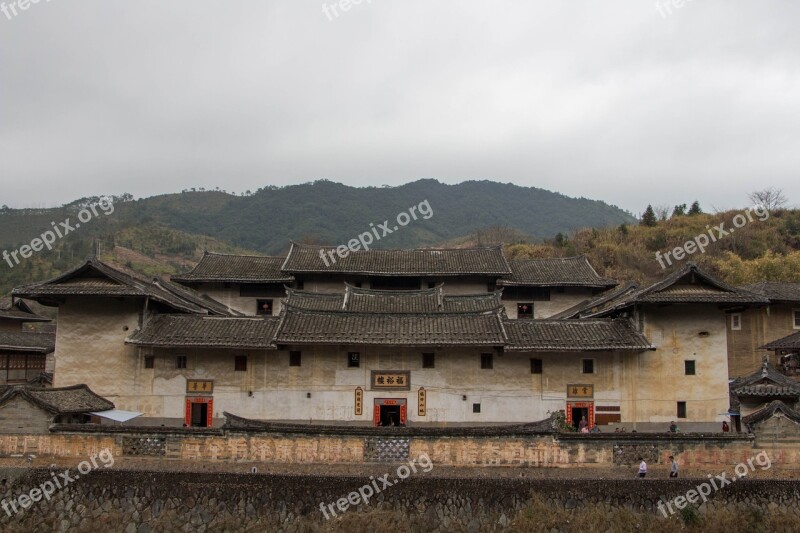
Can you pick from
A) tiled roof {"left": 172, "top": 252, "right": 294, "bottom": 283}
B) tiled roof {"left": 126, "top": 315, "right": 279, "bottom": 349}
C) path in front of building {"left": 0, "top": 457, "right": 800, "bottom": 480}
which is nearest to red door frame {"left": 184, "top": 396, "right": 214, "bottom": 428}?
tiled roof {"left": 126, "top": 315, "right": 279, "bottom": 349}

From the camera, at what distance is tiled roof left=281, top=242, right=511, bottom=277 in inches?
1442

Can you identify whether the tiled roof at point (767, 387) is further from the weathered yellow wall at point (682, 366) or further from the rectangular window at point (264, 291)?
the rectangular window at point (264, 291)

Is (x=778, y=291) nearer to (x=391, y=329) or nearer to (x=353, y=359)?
(x=391, y=329)

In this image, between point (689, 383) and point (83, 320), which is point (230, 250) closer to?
point (83, 320)

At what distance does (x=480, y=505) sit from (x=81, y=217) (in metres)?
93.7

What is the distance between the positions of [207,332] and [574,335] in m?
15.1

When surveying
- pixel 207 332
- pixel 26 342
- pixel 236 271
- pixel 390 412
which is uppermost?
pixel 236 271

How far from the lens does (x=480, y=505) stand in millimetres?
17469

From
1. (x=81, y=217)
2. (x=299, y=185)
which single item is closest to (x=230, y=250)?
(x=81, y=217)

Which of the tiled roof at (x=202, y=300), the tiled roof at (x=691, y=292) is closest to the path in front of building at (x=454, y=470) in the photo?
the tiled roof at (x=691, y=292)

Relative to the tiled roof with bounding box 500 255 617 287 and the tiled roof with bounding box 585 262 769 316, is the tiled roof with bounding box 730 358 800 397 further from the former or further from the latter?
the tiled roof with bounding box 500 255 617 287

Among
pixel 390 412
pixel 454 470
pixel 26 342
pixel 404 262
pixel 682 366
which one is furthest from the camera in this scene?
pixel 404 262

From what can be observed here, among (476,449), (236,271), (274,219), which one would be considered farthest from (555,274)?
(274,219)

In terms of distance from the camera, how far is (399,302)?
30734mm
